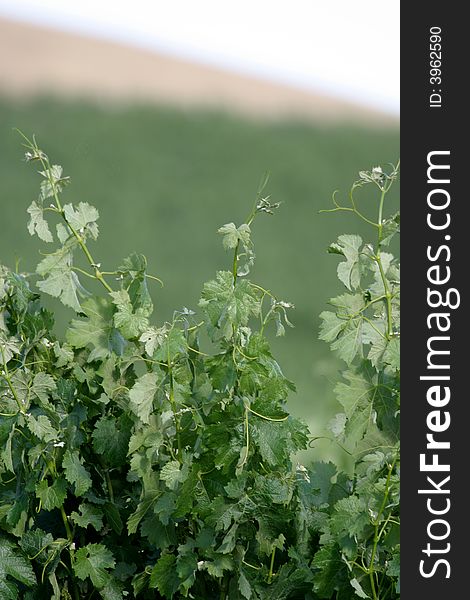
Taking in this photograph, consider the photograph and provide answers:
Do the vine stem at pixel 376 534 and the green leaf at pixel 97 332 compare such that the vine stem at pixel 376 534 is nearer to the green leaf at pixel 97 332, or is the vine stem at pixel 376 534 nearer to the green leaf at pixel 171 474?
the green leaf at pixel 171 474

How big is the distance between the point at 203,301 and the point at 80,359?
0.34m

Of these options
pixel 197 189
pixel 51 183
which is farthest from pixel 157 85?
pixel 51 183

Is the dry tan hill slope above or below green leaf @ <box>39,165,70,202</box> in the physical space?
above

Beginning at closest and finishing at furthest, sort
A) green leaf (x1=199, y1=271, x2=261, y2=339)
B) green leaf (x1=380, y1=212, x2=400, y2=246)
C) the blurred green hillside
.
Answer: green leaf (x1=199, y1=271, x2=261, y2=339)
green leaf (x1=380, y1=212, x2=400, y2=246)
the blurred green hillside

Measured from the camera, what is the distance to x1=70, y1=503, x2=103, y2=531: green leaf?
1916 millimetres

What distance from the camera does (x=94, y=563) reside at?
189 cm

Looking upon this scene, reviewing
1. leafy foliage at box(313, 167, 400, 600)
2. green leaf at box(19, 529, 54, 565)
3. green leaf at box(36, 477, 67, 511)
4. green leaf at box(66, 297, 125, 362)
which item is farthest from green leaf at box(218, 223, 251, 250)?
green leaf at box(19, 529, 54, 565)

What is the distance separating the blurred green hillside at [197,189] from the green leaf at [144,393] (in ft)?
18.5

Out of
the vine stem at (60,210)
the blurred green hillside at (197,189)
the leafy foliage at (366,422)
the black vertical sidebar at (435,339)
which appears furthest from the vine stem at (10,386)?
the blurred green hillside at (197,189)

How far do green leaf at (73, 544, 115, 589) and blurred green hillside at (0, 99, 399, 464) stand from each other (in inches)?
219

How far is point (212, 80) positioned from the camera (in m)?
17.7

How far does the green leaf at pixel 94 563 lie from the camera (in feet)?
6.17

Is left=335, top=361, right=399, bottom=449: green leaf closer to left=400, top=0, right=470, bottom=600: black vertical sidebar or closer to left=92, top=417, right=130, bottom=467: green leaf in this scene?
left=400, top=0, right=470, bottom=600: black vertical sidebar

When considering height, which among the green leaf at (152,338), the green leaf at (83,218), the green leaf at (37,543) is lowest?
the green leaf at (37,543)
